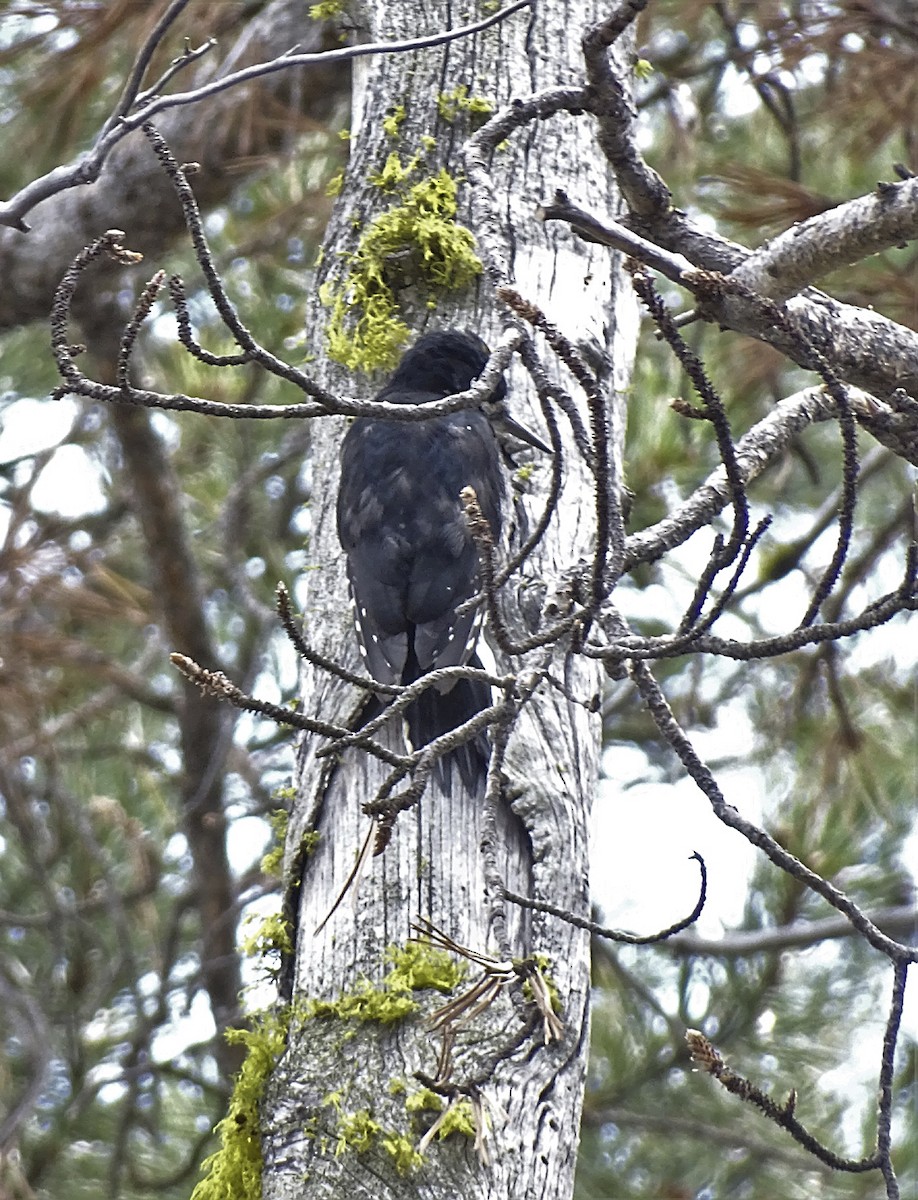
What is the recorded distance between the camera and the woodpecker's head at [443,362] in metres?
2.67

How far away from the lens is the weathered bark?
2072 millimetres

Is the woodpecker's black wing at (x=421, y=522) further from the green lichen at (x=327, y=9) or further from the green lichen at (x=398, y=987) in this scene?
the green lichen at (x=327, y=9)

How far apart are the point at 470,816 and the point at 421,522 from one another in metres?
0.61

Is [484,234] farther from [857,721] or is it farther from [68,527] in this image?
[857,721]

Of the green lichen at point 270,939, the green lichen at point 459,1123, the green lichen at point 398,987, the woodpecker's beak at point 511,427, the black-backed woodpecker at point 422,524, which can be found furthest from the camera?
the woodpecker's beak at point 511,427

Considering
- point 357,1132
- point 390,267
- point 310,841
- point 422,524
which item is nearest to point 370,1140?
point 357,1132

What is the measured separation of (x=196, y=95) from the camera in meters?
1.79

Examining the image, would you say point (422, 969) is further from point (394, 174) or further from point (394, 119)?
point (394, 119)

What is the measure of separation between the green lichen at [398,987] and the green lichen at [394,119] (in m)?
1.54

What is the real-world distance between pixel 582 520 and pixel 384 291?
577mm

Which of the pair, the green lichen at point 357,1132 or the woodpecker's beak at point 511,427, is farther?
the woodpecker's beak at point 511,427

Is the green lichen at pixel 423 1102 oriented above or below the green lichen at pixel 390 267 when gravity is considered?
below

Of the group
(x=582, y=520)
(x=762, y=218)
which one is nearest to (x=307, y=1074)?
(x=582, y=520)

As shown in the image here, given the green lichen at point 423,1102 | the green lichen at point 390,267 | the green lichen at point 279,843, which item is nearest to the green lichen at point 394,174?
the green lichen at point 390,267
